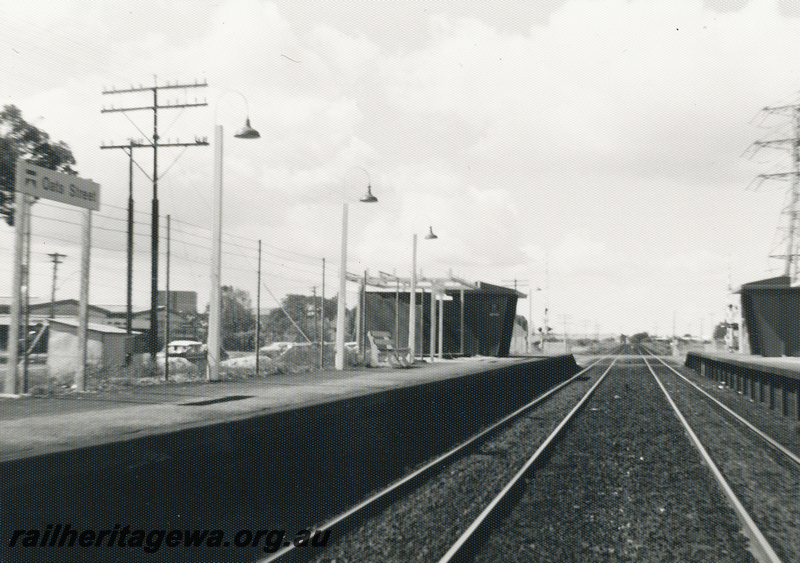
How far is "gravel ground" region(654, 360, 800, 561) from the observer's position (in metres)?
8.02

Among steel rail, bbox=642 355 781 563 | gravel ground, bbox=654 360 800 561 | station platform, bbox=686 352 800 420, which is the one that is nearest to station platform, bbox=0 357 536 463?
steel rail, bbox=642 355 781 563

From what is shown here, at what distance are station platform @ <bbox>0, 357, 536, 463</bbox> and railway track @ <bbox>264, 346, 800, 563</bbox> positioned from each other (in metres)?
1.68

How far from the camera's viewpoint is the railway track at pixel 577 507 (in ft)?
22.7

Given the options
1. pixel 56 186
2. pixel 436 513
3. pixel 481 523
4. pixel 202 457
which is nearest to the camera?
pixel 202 457

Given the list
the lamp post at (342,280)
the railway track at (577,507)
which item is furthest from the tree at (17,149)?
the railway track at (577,507)

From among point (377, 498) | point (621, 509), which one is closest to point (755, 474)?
point (621, 509)

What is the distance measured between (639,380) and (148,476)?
30790 millimetres

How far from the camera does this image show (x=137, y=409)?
35.8 feet

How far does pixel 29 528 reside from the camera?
466 cm

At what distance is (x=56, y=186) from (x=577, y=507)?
29.2 ft

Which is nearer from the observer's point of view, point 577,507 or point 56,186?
point 577,507

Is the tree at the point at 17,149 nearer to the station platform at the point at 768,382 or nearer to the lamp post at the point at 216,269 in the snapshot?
the lamp post at the point at 216,269

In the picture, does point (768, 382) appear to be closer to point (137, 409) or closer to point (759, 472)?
point (759, 472)

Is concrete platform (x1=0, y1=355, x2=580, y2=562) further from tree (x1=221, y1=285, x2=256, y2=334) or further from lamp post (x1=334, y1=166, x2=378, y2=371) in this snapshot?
tree (x1=221, y1=285, x2=256, y2=334)
